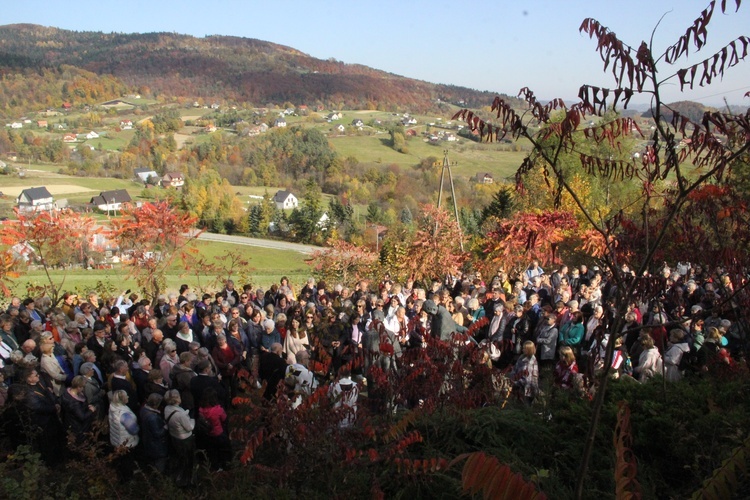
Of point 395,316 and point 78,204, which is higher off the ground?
point 395,316

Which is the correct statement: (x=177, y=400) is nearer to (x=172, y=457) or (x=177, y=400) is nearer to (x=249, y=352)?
(x=172, y=457)

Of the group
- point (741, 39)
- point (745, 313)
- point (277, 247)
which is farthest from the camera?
point (277, 247)

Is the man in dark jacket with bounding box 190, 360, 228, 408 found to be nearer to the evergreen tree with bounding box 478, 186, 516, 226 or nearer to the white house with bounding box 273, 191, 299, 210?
the evergreen tree with bounding box 478, 186, 516, 226

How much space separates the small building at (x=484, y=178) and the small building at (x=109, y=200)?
4994 centimetres

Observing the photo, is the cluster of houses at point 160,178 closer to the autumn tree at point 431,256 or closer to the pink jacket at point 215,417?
the autumn tree at point 431,256

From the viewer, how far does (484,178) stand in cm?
8712

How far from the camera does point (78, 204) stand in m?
76.8

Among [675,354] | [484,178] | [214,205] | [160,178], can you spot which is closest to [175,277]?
[675,354]

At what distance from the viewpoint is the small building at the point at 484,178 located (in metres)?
85.0

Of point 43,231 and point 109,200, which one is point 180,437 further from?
point 109,200

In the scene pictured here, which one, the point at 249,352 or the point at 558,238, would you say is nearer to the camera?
the point at 249,352

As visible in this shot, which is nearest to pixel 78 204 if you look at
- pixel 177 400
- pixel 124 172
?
pixel 124 172

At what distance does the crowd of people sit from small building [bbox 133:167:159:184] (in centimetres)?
9490

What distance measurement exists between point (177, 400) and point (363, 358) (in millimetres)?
2414
